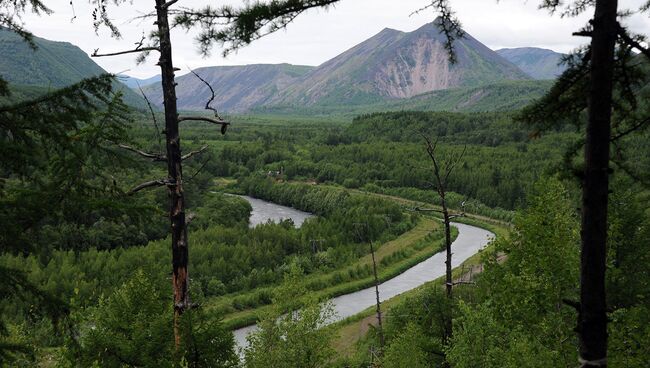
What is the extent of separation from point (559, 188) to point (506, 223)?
58542 millimetres

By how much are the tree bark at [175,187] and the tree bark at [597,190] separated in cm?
579

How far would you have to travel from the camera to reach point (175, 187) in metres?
8.33

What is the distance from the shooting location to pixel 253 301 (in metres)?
47.9

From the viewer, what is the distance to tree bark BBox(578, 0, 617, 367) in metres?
5.63

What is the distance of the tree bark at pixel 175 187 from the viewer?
8.16m

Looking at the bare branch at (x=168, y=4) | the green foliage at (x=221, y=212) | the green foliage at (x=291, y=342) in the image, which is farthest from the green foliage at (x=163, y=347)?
the green foliage at (x=221, y=212)

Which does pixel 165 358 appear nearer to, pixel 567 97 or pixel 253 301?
pixel 567 97

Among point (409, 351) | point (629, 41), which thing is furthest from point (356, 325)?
point (629, 41)

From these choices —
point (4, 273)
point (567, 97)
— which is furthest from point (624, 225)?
point (4, 273)

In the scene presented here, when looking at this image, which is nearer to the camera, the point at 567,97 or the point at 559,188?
the point at 567,97

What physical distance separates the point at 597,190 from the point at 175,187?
604cm

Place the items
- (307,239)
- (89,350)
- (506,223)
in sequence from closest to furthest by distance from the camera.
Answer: (89,350)
(307,239)
(506,223)

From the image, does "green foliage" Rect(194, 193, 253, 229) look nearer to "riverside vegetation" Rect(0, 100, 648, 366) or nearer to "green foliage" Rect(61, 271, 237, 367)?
"riverside vegetation" Rect(0, 100, 648, 366)

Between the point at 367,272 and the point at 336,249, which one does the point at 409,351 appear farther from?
the point at 336,249
